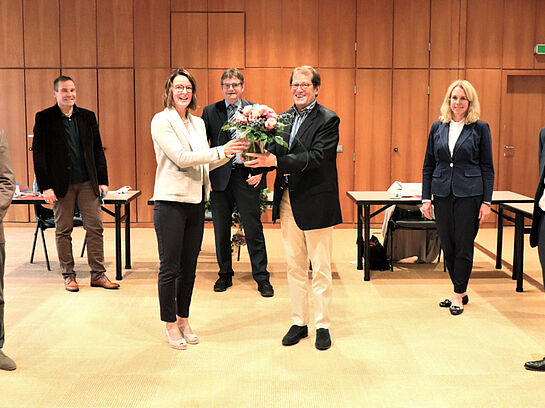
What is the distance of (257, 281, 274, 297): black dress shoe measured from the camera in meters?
5.41

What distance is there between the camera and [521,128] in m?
9.04

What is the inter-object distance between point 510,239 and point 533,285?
251 cm

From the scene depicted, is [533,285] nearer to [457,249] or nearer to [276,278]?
[457,249]

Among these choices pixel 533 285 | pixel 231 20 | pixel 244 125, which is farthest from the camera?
pixel 231 20

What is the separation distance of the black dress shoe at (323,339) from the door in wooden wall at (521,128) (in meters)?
5.72

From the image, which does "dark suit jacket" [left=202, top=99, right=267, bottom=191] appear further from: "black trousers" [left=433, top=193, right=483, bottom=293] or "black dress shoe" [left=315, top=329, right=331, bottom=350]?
"black dress shoe" [left=315, top=329, right=331, bottom=350]

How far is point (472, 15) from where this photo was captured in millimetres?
8805

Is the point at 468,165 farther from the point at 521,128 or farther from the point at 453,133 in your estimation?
the point at 521,128

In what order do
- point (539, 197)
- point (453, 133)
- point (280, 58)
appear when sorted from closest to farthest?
point (539, 197), point (453, 133), point (280, 58)

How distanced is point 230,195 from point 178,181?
157 centimetres

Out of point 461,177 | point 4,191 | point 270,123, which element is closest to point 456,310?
point 461,177

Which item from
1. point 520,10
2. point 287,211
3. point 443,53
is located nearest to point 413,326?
point 287,211

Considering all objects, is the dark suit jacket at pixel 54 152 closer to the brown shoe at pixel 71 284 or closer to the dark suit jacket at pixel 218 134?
the brown shoe at pixel 71 284

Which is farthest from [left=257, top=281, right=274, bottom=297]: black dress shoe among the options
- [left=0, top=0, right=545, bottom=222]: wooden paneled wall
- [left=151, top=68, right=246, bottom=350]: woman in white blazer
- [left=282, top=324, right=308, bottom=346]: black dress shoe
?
[left=0, top=0, right=545, bottom=222]: wooden paneled wall
